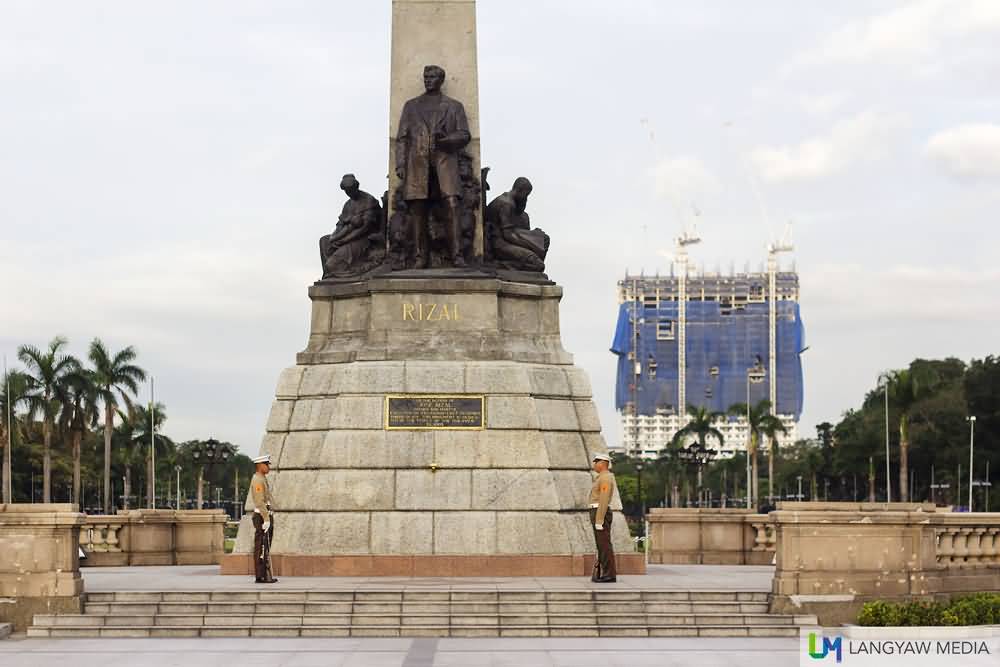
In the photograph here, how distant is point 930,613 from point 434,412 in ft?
28.6

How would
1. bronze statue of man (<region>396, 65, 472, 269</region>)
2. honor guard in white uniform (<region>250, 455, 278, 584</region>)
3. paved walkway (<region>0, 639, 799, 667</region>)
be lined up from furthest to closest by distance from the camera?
bronze statue of man (<region>396, 65, 472, 269</region>), honor guard in white uniform (<region>250, 455, 278, 584</region>), paved walkway (<region>0, 639, 799, 667</region>)

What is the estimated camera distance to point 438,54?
2748 cm

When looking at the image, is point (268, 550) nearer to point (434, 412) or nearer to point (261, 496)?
point (261, 496)

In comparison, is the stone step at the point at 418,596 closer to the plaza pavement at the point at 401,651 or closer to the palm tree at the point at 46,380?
the plaza pavement at the point at 401,651

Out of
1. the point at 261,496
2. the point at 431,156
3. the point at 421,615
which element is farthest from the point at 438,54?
the point at 421,615

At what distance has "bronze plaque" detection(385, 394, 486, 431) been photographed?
82.8 feet

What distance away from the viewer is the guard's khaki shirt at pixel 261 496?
76.6 feet

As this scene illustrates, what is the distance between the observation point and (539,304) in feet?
89.1

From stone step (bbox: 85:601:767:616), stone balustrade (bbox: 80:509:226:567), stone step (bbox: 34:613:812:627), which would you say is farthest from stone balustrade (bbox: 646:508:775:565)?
stone step (bbox: 34:613:812:627)

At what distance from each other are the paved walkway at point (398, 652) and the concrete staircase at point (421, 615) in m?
0.42

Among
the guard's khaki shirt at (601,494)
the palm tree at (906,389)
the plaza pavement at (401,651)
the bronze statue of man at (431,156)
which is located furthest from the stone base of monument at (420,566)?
the palm tree at (906,389)

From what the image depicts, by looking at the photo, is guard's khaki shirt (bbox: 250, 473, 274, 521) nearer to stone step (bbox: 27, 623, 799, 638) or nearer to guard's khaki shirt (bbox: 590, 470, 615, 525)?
stone step (bbox: 27, 623, 799, 638)

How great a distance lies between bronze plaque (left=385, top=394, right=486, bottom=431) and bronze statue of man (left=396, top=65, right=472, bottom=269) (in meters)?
2.63

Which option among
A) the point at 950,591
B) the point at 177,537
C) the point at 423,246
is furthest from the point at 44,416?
the point at 950,591
